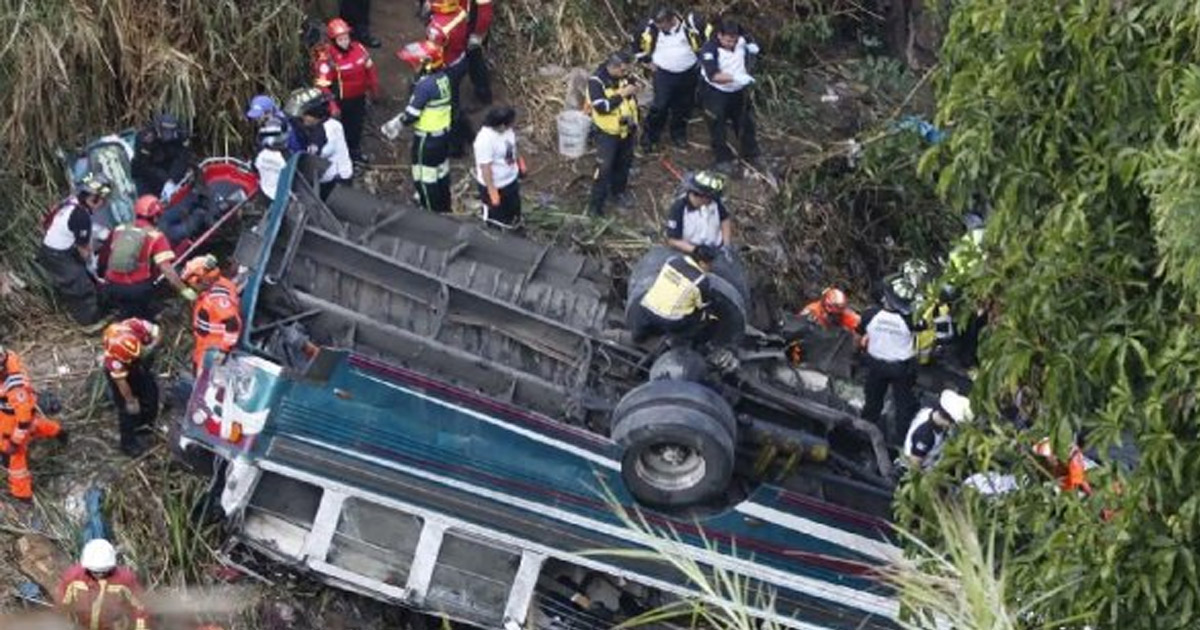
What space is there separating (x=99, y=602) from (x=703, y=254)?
11.6 feet

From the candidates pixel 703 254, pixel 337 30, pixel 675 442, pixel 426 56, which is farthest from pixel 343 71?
pixel 675 442

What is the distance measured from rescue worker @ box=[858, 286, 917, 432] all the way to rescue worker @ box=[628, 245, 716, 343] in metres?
1.31

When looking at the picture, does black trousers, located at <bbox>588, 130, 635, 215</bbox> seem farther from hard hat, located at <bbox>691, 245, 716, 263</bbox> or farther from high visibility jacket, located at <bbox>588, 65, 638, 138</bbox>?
hard hat, located at <bbox>691, 245, 716, 263</bbox>

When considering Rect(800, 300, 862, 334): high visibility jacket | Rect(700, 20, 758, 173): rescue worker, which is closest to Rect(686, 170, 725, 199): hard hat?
Rect(800, 300, 862, 334): high visibility jacket

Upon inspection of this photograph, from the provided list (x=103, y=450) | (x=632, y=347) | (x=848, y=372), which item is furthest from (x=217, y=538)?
(x=848, y=372)

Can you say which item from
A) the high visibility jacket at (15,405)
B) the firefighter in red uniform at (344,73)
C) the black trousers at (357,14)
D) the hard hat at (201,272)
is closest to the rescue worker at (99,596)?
the high visibility jacket at (15,405)

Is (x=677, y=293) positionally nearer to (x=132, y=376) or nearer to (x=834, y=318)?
(x=834, y=318)

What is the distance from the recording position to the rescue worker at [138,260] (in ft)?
42.4

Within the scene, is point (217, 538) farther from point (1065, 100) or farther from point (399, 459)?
point (1065, 100)

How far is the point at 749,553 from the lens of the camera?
11766mm

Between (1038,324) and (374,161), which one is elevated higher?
(374,161)

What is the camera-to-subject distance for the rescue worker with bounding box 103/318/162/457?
12.3m

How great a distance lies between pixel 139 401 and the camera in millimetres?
12656

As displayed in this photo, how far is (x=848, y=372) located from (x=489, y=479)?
92.6 inches
